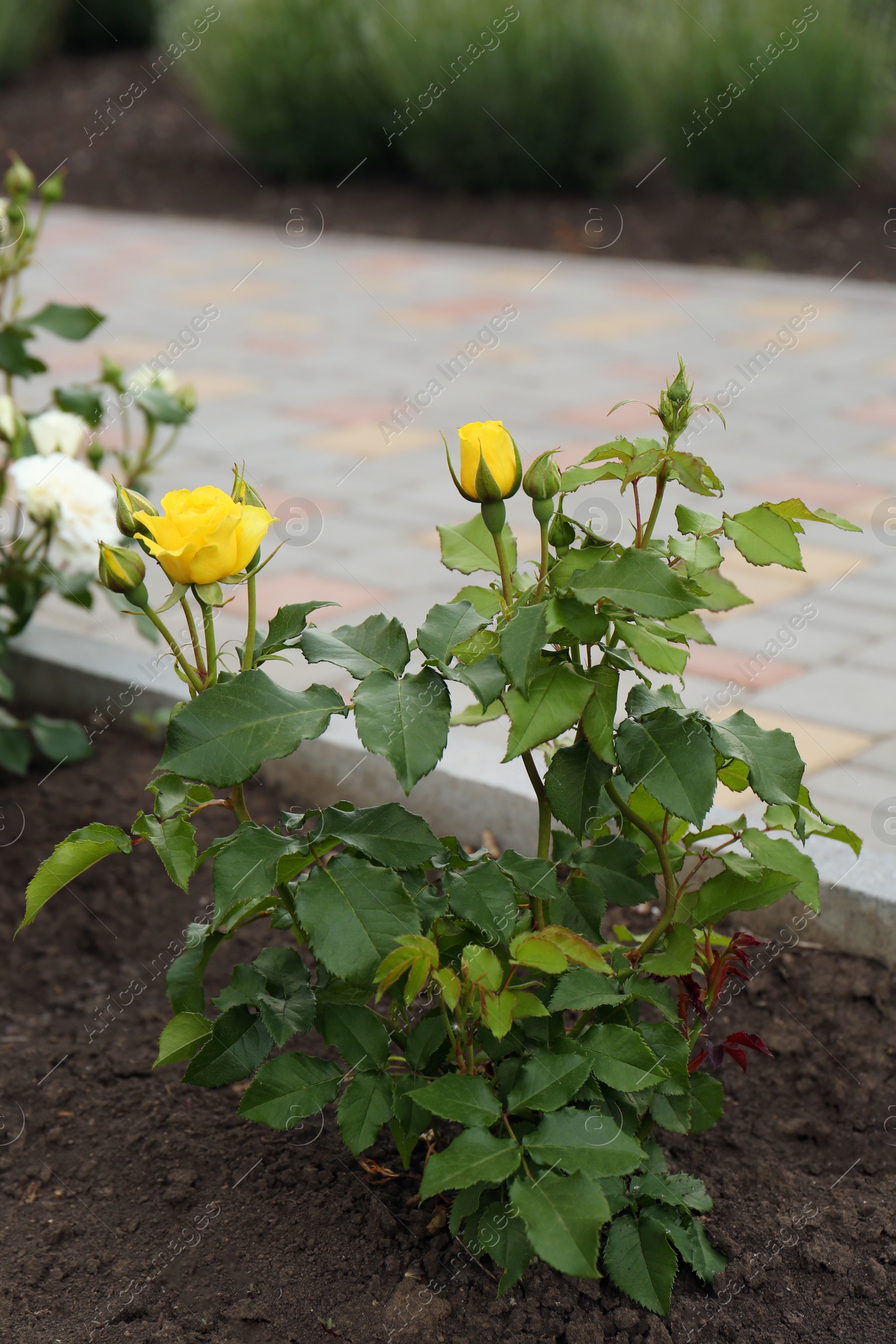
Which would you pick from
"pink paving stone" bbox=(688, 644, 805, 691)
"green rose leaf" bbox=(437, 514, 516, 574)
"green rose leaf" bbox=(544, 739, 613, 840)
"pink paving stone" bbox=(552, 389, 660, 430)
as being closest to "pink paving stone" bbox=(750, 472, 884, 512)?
"pink paving stone" bbox=(552, 389, 660, 430)

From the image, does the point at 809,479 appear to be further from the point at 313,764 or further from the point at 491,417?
A: the point at 313,764

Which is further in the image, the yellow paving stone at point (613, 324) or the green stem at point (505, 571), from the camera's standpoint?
the yellow paving stone at point (613, 324)

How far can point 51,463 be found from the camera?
7.38ft

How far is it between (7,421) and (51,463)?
5.1 inches

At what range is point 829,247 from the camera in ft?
25.0

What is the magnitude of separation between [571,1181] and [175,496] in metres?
0.71

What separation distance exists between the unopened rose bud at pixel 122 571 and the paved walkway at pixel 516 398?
4.31ft

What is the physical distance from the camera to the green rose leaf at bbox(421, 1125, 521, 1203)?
118 cm

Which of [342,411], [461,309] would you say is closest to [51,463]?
[342,411]

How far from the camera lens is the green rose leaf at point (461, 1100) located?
1.25m

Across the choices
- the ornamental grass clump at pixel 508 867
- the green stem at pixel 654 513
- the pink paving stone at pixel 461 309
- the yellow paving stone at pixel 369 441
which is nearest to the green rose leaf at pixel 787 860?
the ornamental grass clump at pixel 508 867

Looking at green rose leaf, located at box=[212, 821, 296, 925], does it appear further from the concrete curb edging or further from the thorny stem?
the concrete curb edging

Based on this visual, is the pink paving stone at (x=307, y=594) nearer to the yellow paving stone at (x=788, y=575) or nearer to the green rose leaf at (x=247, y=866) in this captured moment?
the yellow paving stone at (x=788, y=575)

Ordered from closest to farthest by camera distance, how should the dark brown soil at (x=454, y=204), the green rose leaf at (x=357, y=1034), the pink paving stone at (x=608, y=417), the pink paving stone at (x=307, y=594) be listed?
1. the green rose leaf at (x=357, y=1034)
2. the pink paving stone at (x=307, y=594)
3. the pink paving stone at (x=608, y=417)
4. the dark brown soil at (x=454, y=204)
